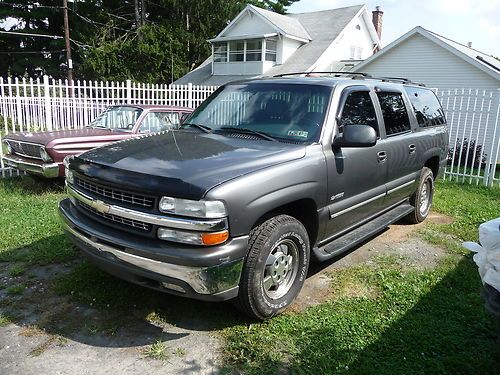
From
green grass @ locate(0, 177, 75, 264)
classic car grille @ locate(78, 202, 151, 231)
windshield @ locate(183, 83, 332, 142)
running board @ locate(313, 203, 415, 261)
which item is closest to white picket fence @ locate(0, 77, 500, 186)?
green grass @ locate(0, 177, 75, 264)

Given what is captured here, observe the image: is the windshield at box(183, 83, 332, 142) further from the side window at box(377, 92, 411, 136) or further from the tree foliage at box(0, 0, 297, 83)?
the tree foliage at box(0, 0, 297, 83)

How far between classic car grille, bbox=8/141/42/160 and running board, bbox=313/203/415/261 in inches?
209

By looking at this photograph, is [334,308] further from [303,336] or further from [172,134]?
[172,134]

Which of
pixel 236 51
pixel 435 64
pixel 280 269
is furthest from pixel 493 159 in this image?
pixel 236 51

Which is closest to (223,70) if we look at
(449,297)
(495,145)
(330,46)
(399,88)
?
(330,46)

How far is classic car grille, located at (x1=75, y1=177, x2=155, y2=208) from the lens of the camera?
2.89m

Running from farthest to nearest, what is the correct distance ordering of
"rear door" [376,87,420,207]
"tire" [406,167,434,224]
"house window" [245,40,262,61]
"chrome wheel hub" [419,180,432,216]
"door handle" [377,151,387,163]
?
"house window" [245,40,262,61] → "chrome wheel hub" [419,180,432,216] → "tire" [406,167,434,224] → "rear door" [376,87,420,207] → "door handle" [377,151,387,163]

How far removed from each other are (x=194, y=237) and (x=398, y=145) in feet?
9.83

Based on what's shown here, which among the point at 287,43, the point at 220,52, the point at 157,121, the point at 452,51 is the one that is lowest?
the point at 157,121

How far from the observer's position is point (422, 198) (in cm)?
612

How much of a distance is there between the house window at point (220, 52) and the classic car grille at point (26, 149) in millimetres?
23691

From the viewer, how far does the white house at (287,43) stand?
26453 millimetres

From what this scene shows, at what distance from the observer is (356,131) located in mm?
3588

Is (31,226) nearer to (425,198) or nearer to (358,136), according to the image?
(358,136)
